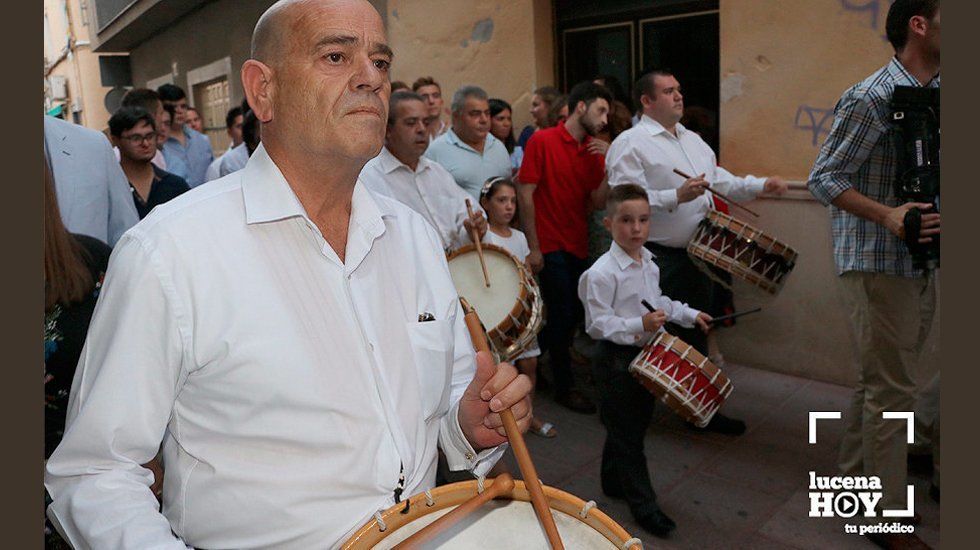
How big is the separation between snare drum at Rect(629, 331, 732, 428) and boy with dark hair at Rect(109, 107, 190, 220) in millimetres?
2932

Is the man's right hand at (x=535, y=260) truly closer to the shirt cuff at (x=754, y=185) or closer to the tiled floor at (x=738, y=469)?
the tiled floor at (x=738, y=469)

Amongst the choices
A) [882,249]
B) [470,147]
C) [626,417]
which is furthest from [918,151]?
[470,147]

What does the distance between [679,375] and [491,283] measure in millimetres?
1223

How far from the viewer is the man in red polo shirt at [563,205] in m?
5.05

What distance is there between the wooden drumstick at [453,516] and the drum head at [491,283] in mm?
2542

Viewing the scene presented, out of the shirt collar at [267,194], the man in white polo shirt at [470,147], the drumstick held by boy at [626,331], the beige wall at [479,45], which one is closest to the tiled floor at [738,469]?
the drumstick held by boy at [626,331]

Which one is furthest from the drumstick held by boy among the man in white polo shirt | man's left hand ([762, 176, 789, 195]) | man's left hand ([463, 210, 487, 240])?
the man in white polo shirt

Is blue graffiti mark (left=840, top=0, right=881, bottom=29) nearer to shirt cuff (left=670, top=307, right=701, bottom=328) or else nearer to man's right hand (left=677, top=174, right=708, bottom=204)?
man's right hand (left=677, top=174, right=708, bottom=204)

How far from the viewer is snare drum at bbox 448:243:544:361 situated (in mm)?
3910

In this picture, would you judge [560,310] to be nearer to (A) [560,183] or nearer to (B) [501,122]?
(A) [560,183]

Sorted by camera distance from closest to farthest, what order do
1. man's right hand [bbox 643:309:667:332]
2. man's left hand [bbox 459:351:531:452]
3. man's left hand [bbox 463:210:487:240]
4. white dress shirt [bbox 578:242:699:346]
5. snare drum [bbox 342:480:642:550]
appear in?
snare drum [bbox 342:480:642:550]
man's left hand [bbox 459:351:531:452]
man's right hand [bbox 643:309:667:332]
white dress shirt [bbox 578:242:699:346]
man's left hand [bbox 463:210:487:240]

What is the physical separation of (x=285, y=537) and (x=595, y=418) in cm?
363

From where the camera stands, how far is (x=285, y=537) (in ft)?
4.38

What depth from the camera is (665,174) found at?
14.9 feet
